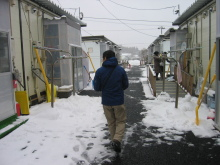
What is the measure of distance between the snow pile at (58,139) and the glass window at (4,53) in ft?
4.82

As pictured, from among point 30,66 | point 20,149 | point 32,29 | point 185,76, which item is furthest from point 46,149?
point 185,76

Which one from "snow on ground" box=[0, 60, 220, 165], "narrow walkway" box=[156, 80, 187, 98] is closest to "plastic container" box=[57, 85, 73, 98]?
"snow on ground" box=[0, 60, 220, 165]

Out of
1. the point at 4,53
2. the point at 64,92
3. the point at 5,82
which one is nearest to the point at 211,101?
the point at 64,92

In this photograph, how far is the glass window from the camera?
5477 millimetres

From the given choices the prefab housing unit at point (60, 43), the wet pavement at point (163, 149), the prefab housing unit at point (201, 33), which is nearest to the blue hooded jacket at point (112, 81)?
the wet pavement at point (163, 149)

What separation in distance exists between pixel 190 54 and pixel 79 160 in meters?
9.38

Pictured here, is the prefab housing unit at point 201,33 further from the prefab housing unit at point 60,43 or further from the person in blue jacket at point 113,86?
the prefab housing unit at point 60,43

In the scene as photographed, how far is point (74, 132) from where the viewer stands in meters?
5.22

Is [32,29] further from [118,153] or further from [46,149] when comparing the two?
[118,153]

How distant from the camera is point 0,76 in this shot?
529 centimetres

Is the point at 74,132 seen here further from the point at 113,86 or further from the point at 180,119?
the point at 180,119

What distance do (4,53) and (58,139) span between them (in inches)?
104

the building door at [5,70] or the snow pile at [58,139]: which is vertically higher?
the building door at [5,70]

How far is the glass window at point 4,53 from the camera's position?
5477 mm
